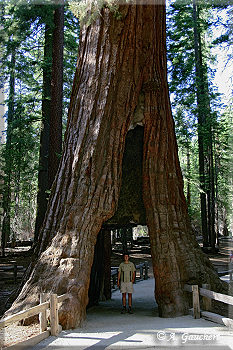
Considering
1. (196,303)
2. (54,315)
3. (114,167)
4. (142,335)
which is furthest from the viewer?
(114,167)

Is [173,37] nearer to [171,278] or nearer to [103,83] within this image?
[103,83]

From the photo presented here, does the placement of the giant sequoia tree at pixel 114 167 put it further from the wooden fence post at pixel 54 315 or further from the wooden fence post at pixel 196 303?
the wooden fence post at pixel 54 315

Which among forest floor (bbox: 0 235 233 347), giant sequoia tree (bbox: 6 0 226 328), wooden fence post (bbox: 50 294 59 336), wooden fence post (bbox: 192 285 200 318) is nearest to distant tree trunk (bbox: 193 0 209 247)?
forest floor (bbox: 0 235 233 347)

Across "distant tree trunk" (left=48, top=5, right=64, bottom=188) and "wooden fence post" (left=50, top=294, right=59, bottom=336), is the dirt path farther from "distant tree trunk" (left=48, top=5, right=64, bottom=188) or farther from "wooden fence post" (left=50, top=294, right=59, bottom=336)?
"distant tree trunk" (left=48, top=5, right=64, bottom=188)

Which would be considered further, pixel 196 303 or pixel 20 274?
pixel 20 274

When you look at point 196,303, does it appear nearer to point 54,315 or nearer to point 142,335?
point 142,335

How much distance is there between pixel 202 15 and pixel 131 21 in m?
21.8

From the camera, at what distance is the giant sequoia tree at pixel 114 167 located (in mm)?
8203

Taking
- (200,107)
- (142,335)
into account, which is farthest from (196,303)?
(200,107)

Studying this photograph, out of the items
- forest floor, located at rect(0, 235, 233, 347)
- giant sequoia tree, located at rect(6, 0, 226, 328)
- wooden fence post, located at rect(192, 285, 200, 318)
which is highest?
giant sequoia tree, located at rect(6, 0, 226, 328)

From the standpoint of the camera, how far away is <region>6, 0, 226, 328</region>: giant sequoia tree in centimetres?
820

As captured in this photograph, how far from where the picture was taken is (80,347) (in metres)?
5.88

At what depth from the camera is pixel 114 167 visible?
9.32 meters

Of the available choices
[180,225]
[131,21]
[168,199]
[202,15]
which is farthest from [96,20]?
[202,15]
